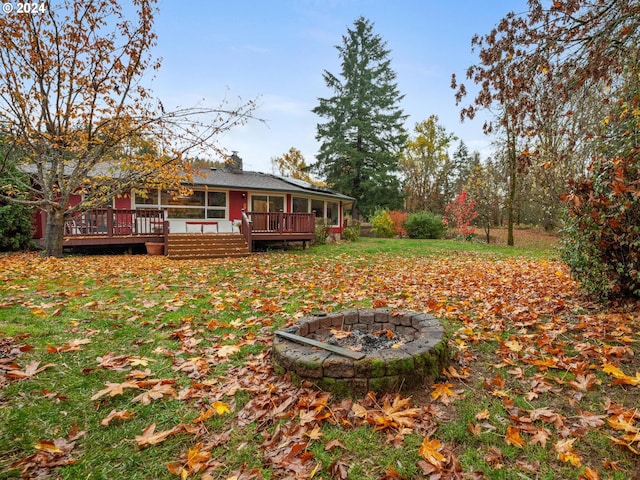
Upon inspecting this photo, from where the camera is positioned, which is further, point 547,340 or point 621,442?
point 547,340

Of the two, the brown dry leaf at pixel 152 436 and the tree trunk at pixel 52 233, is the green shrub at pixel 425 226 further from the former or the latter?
the brown dry leaf at pixel 152 436

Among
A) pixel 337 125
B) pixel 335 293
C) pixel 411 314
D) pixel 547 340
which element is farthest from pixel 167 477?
pixel 337 125

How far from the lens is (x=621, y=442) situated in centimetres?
194

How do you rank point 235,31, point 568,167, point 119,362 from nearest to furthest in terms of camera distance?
1. point 119,362
2. point 235,31
3. point 568,167

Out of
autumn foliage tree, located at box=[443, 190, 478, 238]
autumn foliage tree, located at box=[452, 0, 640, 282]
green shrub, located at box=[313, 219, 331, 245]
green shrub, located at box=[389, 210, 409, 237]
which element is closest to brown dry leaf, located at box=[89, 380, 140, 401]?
autumn foliage tree, located at box=[452, 0, 640, 282]

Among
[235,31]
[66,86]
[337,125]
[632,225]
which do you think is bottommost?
[632,225]

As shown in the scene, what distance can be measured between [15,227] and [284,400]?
41.9ft

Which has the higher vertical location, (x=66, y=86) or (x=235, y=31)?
(x=235, y=31)

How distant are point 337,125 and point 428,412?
86.6 feet

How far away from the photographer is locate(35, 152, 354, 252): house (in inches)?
424

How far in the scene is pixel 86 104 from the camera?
883 cm

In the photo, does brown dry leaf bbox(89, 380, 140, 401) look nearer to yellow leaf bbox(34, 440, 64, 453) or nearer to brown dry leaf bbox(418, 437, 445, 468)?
yellow leaf bbox(34, 440, 64, 453)

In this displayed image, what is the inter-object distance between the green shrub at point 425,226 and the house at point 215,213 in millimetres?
4719

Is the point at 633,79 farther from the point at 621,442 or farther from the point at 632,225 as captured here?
the point at 621,442
